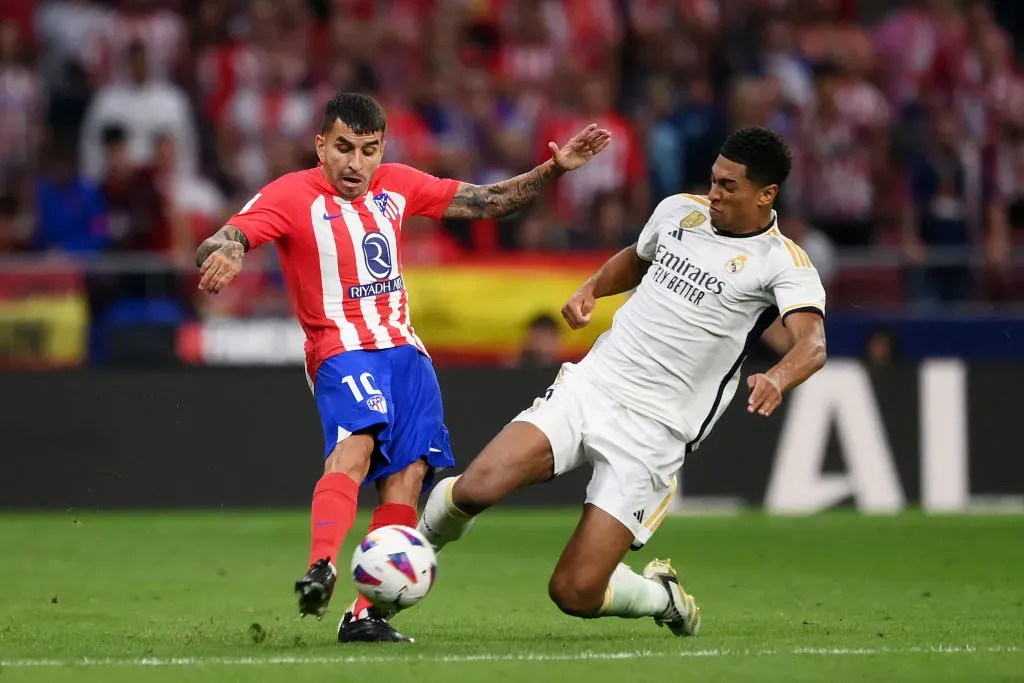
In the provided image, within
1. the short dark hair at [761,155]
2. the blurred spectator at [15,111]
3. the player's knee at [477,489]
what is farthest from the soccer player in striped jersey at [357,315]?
the blurred spectator at [15,111]

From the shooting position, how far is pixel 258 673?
5.93 metres

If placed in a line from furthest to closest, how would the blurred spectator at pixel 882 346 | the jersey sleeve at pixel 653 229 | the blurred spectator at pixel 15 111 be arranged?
the blurred spectator at pixel 15 111 → the blurred spectator at pixel 882 346 → the jersey sleeve at pixel 653 229

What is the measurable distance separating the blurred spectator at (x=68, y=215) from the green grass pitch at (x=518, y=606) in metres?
2.59

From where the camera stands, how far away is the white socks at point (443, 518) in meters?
7.11

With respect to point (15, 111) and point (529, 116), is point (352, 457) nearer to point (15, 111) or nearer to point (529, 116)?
point (529, 116)

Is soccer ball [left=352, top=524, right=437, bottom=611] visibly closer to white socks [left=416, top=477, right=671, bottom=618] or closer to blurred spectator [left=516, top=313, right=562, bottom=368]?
white socks [left=416, top=477, right=671, bottom=618]

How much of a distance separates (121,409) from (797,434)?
5380 mm

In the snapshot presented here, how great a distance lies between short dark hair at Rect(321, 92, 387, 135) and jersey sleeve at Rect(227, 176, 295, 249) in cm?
34

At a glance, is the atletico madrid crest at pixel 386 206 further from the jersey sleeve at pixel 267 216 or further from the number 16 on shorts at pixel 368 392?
the number 16 on shorts at pixel 368 392

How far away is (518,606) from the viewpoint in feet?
27.5

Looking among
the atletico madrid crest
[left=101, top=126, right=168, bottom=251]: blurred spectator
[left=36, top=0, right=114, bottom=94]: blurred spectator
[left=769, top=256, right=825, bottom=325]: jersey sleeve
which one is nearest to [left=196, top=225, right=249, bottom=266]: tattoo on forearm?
the atletico madrid crest

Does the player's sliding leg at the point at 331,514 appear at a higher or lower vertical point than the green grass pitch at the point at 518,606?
higher

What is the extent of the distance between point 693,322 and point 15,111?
10.3m

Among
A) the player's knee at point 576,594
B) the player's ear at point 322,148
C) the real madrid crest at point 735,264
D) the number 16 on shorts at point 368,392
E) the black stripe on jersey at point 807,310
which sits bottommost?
the player's knee at point 576,594
